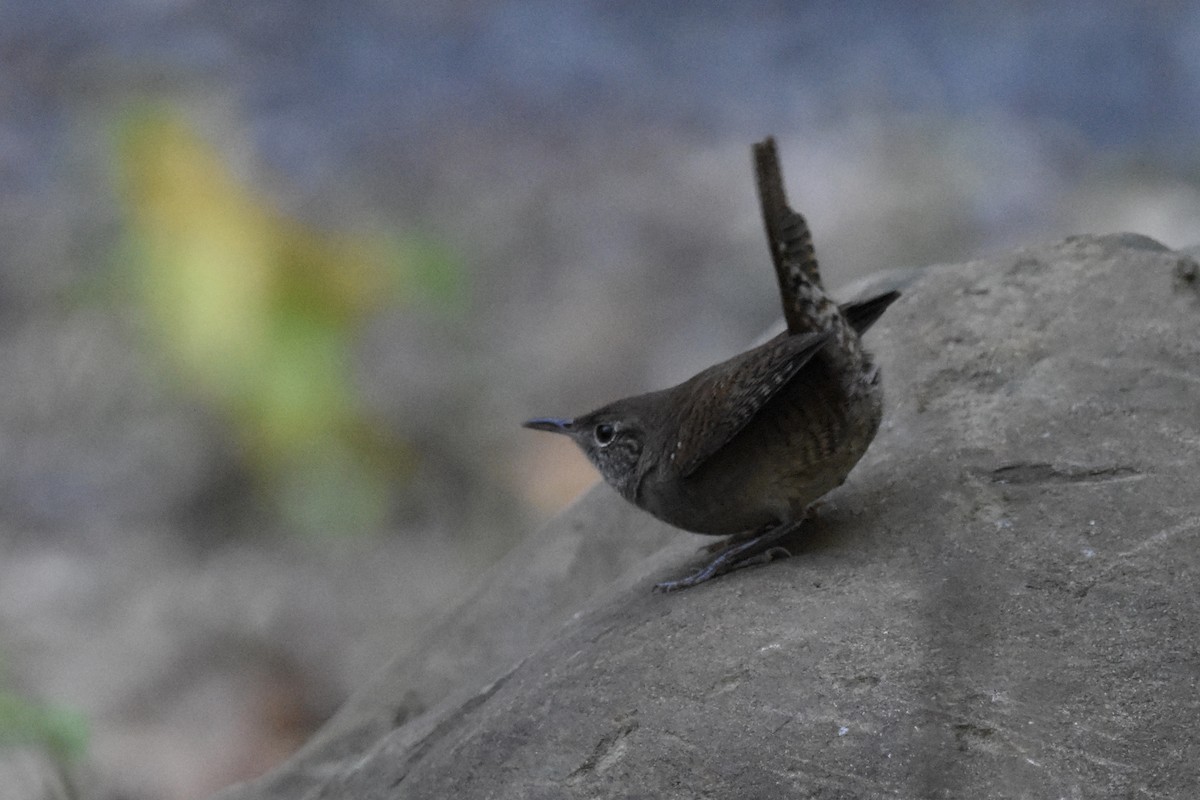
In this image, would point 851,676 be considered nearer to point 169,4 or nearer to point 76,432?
point 76,432

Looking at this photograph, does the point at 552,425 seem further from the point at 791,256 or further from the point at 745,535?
the point at 791,256

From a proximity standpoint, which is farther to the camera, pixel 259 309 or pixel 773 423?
pixel 259 309

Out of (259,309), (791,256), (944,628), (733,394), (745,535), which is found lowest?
(944,628)

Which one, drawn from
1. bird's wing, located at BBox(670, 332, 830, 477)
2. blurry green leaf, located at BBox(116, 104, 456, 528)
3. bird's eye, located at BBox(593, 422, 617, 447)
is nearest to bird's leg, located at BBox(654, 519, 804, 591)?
bird's wing, located at BBox(670, 332, 830, 477)

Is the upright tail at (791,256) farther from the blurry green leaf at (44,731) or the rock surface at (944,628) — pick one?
the blurry green leaf at (44,731)

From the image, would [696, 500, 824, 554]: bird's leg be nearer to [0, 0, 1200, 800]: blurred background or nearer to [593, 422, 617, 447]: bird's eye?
[593, 422, 617, 447]: bird's eye

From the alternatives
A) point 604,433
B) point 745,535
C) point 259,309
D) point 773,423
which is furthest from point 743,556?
point 259,309
